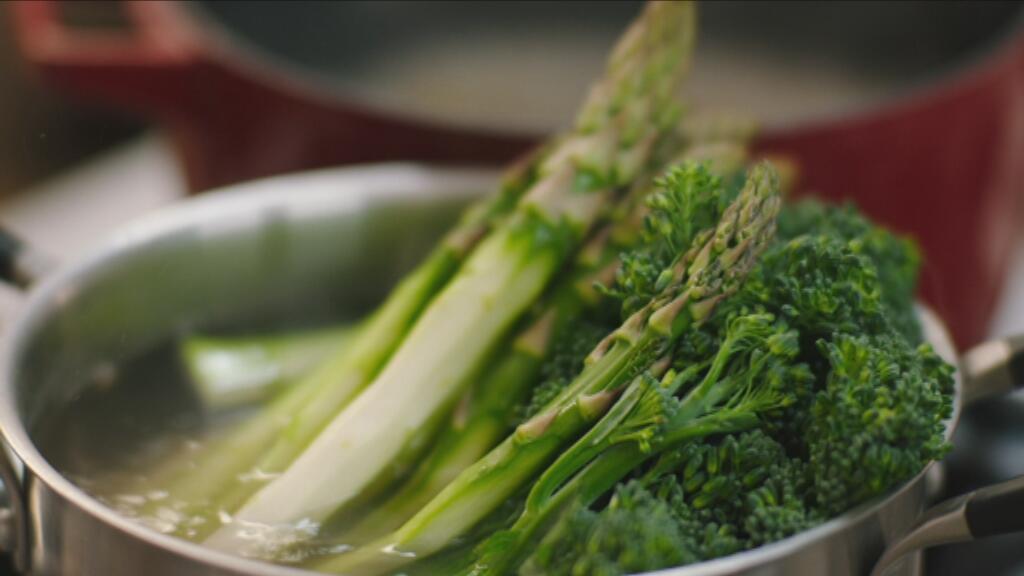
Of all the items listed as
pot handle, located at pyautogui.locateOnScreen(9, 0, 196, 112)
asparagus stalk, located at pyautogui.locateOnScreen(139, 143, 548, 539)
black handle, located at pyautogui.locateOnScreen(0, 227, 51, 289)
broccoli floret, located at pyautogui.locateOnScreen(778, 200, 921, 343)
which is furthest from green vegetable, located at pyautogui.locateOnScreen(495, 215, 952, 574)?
pot handle, located at pyautogui.locateOnScreen(9, 0, 196, 112)

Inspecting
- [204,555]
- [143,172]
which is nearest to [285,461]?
[204,555]

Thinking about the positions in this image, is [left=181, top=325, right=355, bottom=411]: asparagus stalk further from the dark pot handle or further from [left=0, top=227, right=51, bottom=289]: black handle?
the dark pot handle

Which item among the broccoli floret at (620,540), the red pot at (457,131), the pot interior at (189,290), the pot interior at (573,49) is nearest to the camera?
the broccoli floret at (620,540)

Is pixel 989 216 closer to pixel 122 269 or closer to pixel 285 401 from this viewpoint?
pixel 285 401

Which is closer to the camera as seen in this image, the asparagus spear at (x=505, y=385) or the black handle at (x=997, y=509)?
the black handle at (x=997, y=509)

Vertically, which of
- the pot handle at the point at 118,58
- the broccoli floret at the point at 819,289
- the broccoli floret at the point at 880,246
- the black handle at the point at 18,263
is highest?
the pot handle at the point at 118,58

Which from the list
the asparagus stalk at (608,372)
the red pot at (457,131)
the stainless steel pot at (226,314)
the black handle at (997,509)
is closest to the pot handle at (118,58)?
the red pot at (457,131)

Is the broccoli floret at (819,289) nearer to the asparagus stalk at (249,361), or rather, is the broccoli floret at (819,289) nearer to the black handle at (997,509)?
the black handle at (997,509)
